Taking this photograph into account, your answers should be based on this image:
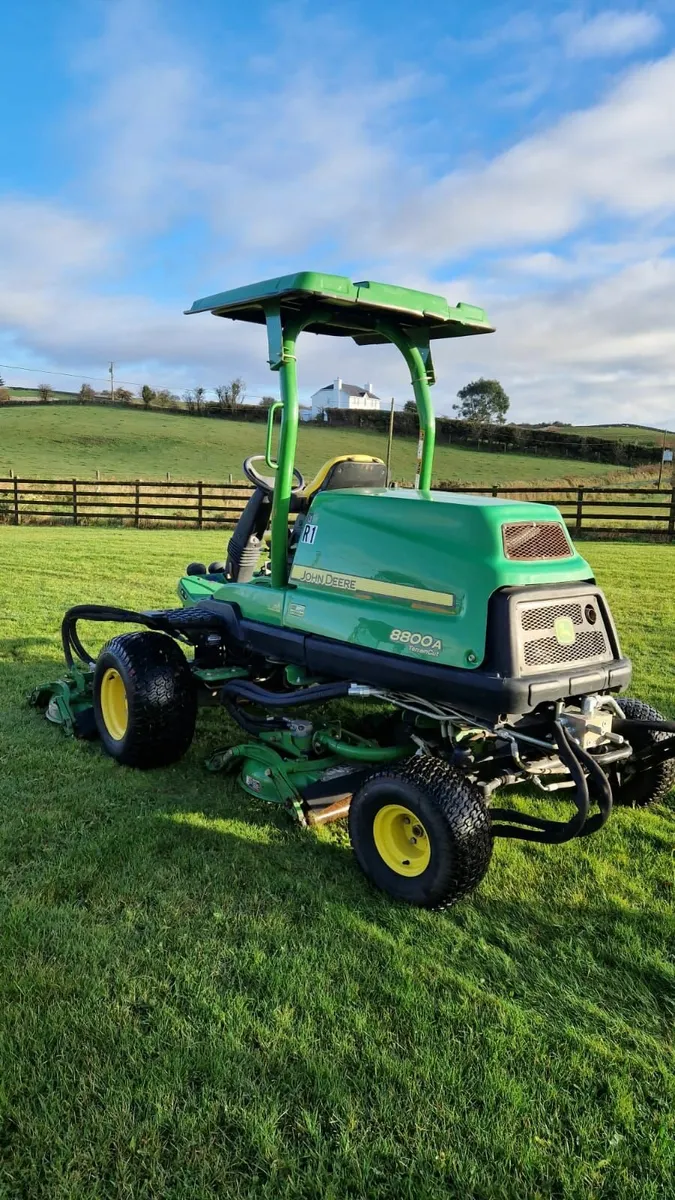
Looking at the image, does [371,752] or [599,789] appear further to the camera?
[371,752]

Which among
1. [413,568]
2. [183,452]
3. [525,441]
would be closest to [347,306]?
[413,568]

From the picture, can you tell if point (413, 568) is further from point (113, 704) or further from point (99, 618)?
point (99, 618)

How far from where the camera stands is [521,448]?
164ft

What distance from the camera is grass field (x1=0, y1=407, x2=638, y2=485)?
38.4 metres

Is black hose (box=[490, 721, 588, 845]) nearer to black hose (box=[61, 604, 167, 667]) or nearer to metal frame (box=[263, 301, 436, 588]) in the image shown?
metal frame (box=[263, 301, 436, 588])

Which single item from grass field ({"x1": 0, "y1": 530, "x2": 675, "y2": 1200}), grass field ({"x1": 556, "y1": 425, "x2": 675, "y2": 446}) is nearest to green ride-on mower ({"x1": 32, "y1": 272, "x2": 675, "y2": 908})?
grass field ({"x1": 0, "y1": 530, "x2": 675, "y2": 1200})

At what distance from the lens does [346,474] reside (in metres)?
4.23

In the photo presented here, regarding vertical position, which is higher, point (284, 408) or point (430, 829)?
point (284, 408)

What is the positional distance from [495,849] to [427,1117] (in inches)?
65.3


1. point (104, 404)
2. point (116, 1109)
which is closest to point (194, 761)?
point (116, 1109)

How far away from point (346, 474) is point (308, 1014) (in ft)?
8.71

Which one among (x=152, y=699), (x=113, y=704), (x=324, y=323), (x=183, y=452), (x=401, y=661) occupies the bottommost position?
(x=113, y=704)

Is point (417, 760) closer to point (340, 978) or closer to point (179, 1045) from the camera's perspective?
point (340, 978)

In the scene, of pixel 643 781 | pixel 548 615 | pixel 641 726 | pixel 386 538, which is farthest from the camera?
Result: pixel 643 781
